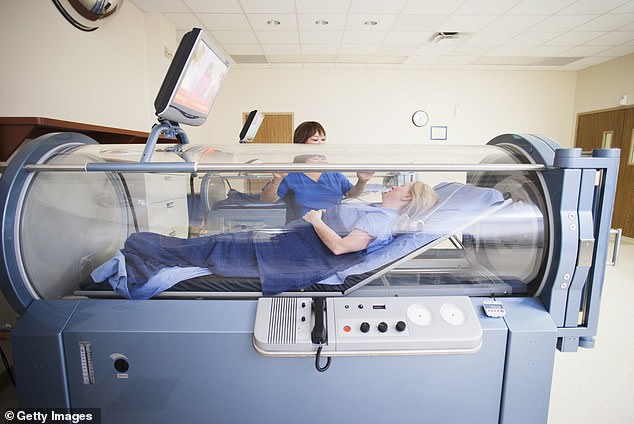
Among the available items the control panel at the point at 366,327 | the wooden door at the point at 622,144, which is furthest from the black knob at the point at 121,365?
the wooden door at the point at 622,144

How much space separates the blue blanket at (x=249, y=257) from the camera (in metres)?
1.24

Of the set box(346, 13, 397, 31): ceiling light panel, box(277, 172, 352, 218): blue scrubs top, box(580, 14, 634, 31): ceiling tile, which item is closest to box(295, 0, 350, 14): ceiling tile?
box(346, 13, 397, 31): ceiling light panel

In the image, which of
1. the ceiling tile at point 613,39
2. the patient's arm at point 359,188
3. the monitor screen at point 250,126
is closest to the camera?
the patient's arm at point 359,188

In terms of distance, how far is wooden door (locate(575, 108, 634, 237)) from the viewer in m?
5.03

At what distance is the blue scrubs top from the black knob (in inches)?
28.8

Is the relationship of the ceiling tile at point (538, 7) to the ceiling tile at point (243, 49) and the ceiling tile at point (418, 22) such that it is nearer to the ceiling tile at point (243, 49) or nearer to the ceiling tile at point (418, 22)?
the ceiling tile at point (418, 22)

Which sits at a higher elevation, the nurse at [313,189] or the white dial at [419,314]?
the nurse at [313,189]

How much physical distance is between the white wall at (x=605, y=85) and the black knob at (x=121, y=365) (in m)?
6.58

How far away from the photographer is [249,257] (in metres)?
1.30

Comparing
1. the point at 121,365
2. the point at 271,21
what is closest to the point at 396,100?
the point at 271,21

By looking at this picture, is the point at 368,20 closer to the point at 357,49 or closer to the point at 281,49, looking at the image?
the point at 357,49

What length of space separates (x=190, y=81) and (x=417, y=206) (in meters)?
0.90

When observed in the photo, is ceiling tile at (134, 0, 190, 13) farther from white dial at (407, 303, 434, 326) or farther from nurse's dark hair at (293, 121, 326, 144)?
white dial at (407, 303, 434, 326)

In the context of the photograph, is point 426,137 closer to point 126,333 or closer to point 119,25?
point 119,25
